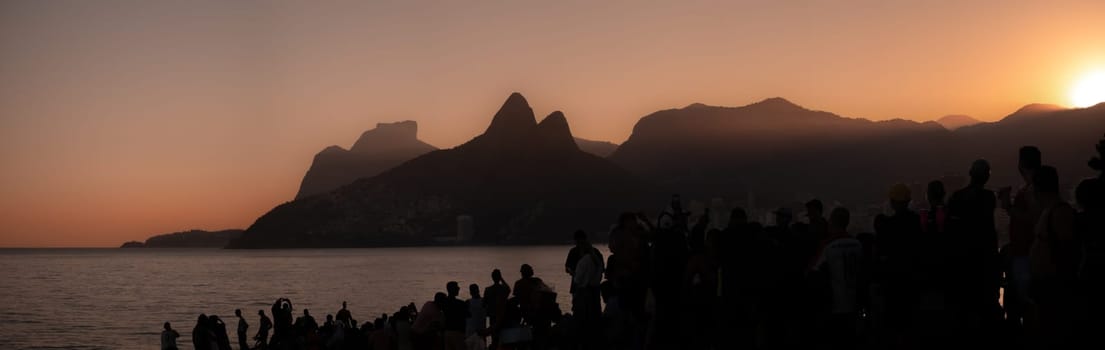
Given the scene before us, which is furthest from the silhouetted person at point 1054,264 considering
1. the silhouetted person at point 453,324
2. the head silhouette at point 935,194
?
Result: the silhouetted person at point 453,324

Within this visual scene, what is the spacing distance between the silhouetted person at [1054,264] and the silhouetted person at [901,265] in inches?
47.9

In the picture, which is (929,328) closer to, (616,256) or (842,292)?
(842,292)

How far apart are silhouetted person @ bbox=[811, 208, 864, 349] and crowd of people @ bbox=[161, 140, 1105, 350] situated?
0.04 ft

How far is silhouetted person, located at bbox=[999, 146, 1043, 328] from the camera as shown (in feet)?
32.7

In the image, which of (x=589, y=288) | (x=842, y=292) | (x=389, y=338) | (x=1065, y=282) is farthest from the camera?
(x=389, y=338)

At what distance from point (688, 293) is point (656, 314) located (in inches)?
22.0

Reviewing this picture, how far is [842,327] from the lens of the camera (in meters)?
11.6

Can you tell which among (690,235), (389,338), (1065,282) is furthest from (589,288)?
(1065,282)

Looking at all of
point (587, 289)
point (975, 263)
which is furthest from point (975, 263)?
point (587, 289)

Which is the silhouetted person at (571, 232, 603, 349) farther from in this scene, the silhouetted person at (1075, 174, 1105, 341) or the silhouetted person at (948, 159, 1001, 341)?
the silhouetted person at (1075, 174, 1105, 341)

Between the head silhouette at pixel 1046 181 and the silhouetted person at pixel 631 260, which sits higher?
the head silhouette at pixel 1046 181

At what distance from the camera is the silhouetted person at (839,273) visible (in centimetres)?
1131

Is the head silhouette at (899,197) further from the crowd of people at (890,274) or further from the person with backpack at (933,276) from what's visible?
the person with backpack at (933,276)

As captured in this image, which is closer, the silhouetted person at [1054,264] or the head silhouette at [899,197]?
the silhouetted person at [1054,264]
